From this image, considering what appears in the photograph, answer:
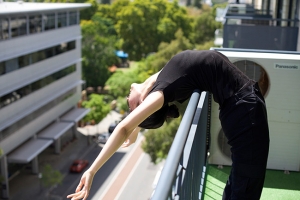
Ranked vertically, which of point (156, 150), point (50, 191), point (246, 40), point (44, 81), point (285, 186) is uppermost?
point (246, 40)

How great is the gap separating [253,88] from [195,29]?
56.1 m

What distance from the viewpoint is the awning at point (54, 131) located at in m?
33.4

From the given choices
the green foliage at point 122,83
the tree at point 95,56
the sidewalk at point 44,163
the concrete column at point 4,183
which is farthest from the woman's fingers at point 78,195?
the tree at point 95,56

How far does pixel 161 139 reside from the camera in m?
26.8

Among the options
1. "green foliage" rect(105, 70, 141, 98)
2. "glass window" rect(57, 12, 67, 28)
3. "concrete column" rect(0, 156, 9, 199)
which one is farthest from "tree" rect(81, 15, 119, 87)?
"concrete column" rect(0, 156, 9, 199)

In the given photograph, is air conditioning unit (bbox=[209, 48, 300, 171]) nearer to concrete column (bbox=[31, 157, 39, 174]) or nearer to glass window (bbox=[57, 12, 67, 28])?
concrete column (bbox=[31, 157, 39, 174])

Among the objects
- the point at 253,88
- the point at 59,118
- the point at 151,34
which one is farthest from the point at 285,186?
the point at 151,34

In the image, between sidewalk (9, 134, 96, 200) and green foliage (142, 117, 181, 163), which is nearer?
green foliage (142, 117, 181, 163)

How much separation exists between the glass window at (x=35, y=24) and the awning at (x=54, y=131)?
6.95 metres

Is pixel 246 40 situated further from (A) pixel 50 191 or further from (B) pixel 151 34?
(B) pixel 151 34

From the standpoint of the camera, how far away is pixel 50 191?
96.9 ft

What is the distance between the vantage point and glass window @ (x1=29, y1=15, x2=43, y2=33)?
102ft

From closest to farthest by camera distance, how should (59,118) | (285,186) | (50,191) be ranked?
1. (285,186)
2. (50,191)
3. (59,118)

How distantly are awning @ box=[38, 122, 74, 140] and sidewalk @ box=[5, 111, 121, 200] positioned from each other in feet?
6.24
